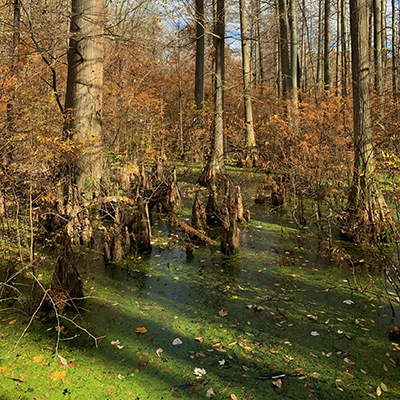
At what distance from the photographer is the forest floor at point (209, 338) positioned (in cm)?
262

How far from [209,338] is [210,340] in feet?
→ 0.11

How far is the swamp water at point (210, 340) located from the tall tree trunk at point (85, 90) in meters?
2.17

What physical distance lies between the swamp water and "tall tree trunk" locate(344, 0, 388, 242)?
109cm

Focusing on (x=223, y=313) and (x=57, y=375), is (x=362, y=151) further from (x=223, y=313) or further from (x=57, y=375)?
(x=57, y=375)

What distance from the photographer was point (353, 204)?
5.48m

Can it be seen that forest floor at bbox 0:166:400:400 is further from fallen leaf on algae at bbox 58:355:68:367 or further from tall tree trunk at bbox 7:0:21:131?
tall tree trunk at bbox 7:0:21:131

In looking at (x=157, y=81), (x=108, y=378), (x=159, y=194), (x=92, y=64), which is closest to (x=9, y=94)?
(x=92, y=64)

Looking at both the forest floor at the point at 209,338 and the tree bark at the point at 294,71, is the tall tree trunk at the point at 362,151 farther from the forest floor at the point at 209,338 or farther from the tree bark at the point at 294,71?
the tree bark at the point at 294,71

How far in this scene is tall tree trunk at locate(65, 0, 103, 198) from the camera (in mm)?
6355

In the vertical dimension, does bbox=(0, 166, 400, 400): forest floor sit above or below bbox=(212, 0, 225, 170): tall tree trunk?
below

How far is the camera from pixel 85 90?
650 centimetres

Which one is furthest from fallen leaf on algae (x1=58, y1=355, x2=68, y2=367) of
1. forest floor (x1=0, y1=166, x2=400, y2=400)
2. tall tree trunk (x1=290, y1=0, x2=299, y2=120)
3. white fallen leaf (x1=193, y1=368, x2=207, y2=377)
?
tall tree trunk (x1=290, y1=0, x2=299, y2=120)

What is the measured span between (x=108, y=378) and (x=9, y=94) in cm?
480

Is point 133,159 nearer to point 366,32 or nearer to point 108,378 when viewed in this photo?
point 366,32
